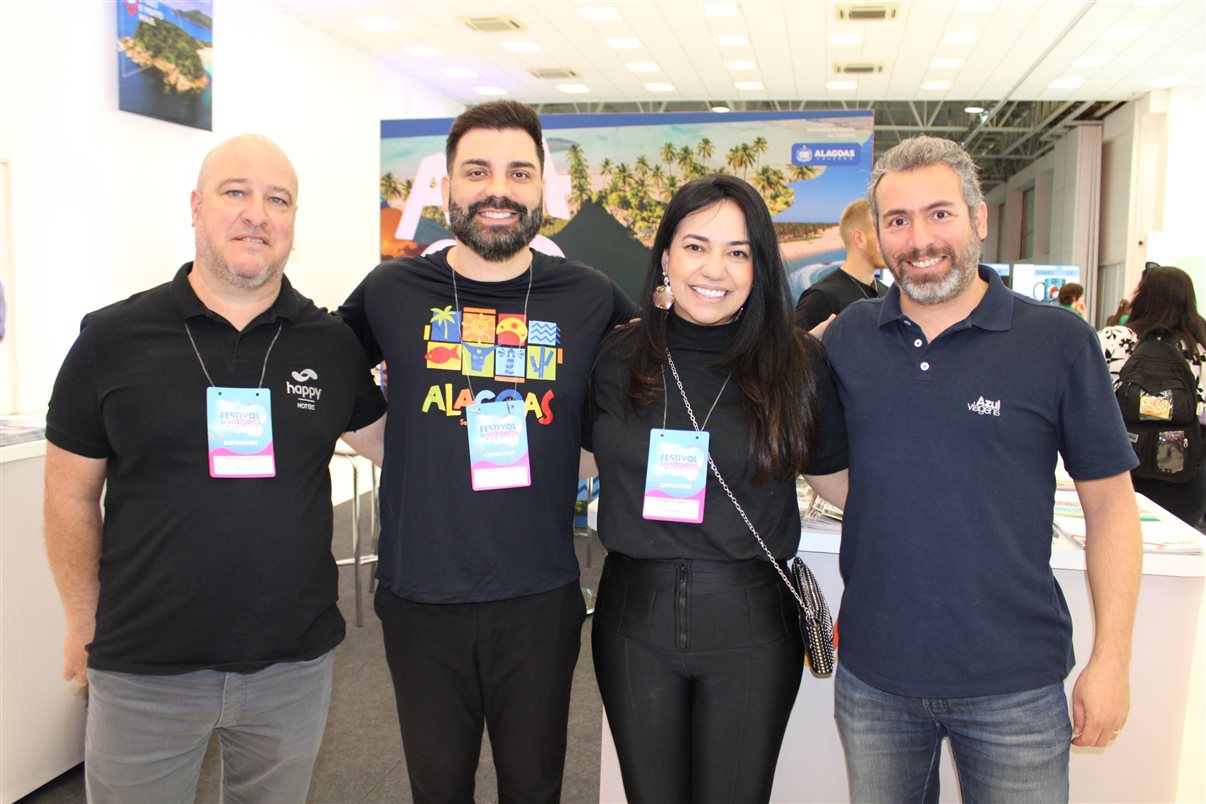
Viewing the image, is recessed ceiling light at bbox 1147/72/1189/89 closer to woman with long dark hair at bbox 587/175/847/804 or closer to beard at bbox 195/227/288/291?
woman with long dark hair at bbox 587/175/847/804

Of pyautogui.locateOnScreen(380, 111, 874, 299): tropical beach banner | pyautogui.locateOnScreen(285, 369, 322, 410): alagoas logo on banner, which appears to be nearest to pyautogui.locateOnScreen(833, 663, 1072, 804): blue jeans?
pyautogui.locateOnScreen(285, 369, 322, 410): alagoas logo on banner

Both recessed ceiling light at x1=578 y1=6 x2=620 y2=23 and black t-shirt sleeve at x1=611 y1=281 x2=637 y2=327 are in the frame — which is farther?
recessed ceiling light at x1=578 y1=6 x2=620 y2=23

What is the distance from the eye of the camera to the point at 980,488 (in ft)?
4.93

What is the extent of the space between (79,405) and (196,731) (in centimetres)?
62

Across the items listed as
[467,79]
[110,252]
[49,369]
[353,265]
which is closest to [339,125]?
[353,265]

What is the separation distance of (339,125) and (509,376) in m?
9.97

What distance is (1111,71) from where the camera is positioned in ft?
37.5

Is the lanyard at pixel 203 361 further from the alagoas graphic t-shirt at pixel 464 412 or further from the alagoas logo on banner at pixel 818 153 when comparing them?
the alagoas logo on banner at pixel 818 153

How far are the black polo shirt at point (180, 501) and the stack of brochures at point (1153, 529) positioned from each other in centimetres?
177

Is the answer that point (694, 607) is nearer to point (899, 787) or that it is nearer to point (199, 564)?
point (899, 787)

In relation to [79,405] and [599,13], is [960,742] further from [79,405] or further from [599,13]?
[599,13]

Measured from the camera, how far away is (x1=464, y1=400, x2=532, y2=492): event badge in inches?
68.0

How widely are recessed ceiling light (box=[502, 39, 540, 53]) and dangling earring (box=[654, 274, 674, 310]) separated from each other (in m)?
9.63

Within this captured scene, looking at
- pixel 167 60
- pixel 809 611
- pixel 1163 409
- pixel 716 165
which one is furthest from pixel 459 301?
pixel 167 60
